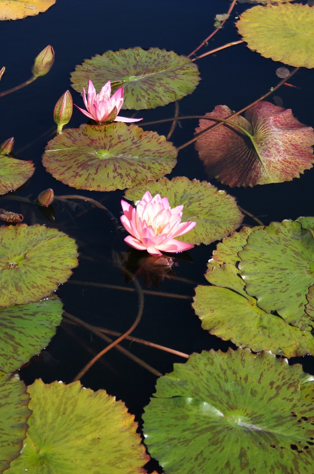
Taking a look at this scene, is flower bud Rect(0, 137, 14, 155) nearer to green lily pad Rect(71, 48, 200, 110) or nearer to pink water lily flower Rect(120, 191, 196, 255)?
green lily pad Rect(71, 48, 200, 110)

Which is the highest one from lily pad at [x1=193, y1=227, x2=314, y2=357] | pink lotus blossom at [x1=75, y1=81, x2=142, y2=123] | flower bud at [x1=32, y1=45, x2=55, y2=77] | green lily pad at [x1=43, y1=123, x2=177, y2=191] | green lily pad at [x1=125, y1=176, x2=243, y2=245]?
flower bud at [x1=32, y1=45, x2=55, y2=77]

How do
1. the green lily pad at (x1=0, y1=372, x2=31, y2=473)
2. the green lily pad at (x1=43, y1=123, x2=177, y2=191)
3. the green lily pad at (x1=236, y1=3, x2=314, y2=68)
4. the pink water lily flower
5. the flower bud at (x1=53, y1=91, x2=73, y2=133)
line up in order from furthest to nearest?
the green lily pad at (x1=236, y1=3, x2=314, y2=68) < the flower bud at (x1=53, y1=91, x2=73, y2=133) < the green lily pad at (x1=43, y1=123, x2=177, y2=191) < the pink water lily flower < the green lily pad at (x1=0, y1=372, x2=31, y2=473)

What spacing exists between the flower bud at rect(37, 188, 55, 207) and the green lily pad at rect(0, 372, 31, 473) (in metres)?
1.18

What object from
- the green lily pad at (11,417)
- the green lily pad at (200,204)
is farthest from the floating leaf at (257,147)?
the green lily pad at (11,417)

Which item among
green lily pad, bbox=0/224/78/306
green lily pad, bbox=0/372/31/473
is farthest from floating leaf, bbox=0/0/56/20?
green lily pad, bbox=0/372/31/473

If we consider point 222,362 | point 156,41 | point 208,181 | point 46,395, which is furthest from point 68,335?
point 156,41

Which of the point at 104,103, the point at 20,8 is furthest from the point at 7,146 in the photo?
the point at 20,8

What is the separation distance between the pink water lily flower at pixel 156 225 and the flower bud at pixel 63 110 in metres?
1.01

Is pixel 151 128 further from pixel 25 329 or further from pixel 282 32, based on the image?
pixel 25 329

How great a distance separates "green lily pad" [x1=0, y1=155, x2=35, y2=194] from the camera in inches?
113

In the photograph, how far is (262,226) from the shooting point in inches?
101

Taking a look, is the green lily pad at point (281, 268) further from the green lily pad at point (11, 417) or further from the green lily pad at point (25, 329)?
the green lily pad at point (11, 417)

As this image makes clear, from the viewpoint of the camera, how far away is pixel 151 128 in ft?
11.3

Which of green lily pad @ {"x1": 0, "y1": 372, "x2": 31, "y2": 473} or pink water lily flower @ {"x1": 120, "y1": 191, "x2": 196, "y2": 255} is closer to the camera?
green lily pad @ {"x1": 0, "y1": 372, "x2": 31, "y2": 473}
